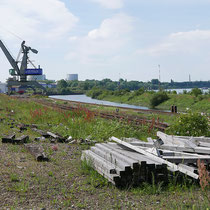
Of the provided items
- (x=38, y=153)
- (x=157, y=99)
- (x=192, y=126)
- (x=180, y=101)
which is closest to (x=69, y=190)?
(x=38, y=153)

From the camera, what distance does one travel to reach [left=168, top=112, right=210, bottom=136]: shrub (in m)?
10.0

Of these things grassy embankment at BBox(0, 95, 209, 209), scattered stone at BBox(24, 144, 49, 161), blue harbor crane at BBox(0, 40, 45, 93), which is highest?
blue harbor crane at BBox(0, 40, 45, 93)

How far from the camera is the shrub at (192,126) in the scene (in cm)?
1004

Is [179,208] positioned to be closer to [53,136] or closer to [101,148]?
[101,148]

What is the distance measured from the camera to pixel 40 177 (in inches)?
241

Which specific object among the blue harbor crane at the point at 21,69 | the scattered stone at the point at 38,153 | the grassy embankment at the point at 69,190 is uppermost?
the blue harbor crane at the point at 21,69

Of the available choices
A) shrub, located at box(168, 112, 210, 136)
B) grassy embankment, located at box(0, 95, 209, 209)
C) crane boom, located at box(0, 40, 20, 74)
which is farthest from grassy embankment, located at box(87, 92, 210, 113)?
crane boom, located at box(0, 40, 20, 74)

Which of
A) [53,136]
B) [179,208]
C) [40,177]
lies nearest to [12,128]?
[53,136]

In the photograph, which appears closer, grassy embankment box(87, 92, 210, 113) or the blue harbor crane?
grassy embankment box(87, 92, 210, 113)

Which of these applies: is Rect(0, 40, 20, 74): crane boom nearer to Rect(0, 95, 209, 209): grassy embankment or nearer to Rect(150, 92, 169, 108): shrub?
Rect(150, 92, 169, 108): shrub

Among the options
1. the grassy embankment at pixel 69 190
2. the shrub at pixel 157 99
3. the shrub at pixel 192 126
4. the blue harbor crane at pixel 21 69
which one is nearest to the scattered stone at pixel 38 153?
the grassy embankment at pixel 69 190

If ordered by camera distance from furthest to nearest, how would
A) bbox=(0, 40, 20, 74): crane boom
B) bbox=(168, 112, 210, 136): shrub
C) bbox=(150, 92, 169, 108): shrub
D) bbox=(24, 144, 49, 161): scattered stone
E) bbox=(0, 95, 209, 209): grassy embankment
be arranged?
bbox=(0, 40, 20, 74): crane boom
bbox=(150, 92, 169, 108): shrub
bbox=(168, 112, 210, 136): shrub
bbox=(24, 144, 49, 161): scattered stone
bbox=(0, 95, 209, 209): grassy embankment

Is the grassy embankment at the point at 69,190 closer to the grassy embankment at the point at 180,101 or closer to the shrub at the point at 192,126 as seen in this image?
the shrub at the point at 192,126

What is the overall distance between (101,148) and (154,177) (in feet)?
6.79
